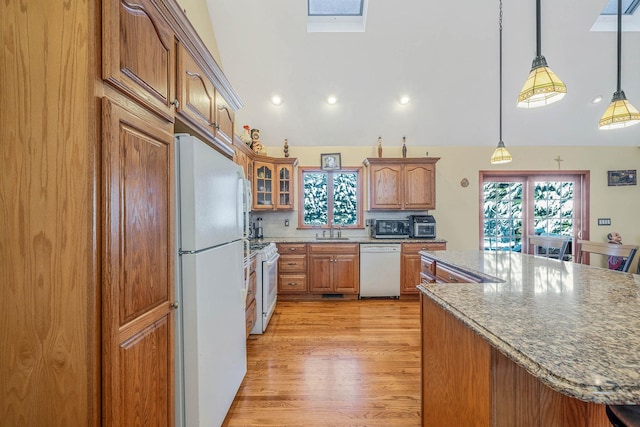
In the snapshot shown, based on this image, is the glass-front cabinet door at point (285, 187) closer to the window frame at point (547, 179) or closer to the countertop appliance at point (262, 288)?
the countertop appliance at point (262, 288)

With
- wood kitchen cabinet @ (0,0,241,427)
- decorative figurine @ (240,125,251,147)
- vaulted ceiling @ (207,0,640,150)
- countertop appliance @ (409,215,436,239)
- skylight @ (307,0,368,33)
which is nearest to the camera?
wood kitchen cabinet @ (0,0,241,427)

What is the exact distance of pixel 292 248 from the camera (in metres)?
3.91

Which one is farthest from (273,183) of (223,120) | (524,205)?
(524,205)

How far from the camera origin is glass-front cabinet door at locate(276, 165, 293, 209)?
14.0ft

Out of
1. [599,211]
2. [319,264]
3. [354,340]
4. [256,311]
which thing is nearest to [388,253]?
[319,264]

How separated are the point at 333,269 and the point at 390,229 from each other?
43.6 inches

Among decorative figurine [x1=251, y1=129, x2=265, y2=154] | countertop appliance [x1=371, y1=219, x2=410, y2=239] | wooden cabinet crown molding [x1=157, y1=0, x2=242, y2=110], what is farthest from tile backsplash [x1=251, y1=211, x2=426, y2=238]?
wooden cabinet crown molding [x1=157, y1=0, x2=242, y2=110]

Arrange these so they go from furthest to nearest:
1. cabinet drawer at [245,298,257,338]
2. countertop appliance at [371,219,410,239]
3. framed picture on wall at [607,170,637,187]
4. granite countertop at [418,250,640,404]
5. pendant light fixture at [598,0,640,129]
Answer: framed picture on wall at [607,170,637,187] → countertop appliance at [371,219,410,239] → cabinet drawer at [245,298,257,338] → pendant light fixture at [598,0,640,129] → granite countertop at [418,250,640,404]

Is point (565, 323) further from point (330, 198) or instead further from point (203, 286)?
point (330, 198)

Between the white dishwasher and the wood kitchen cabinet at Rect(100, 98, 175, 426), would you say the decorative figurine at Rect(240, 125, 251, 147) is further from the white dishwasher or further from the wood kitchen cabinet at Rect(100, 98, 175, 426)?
the wood kitchen cabinet at Rect(100, 98, 175, 426)

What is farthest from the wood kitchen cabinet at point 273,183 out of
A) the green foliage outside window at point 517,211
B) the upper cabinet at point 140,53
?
the green foliage outside window at point 517,211

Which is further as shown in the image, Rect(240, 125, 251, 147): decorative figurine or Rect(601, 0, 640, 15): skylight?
Rect(240, 125, 251, 147): decorative figurine

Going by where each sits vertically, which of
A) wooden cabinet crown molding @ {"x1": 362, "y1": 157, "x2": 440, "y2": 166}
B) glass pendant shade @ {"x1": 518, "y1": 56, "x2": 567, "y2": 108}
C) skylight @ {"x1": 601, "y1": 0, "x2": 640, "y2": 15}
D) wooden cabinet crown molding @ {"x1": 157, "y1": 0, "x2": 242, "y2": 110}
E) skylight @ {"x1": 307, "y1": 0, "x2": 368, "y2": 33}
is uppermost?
skylight @ {"x1": 601, "y1": 0, "x2": 640, "y2": 15}

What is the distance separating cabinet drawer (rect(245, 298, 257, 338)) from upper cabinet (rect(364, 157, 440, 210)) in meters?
2.37
